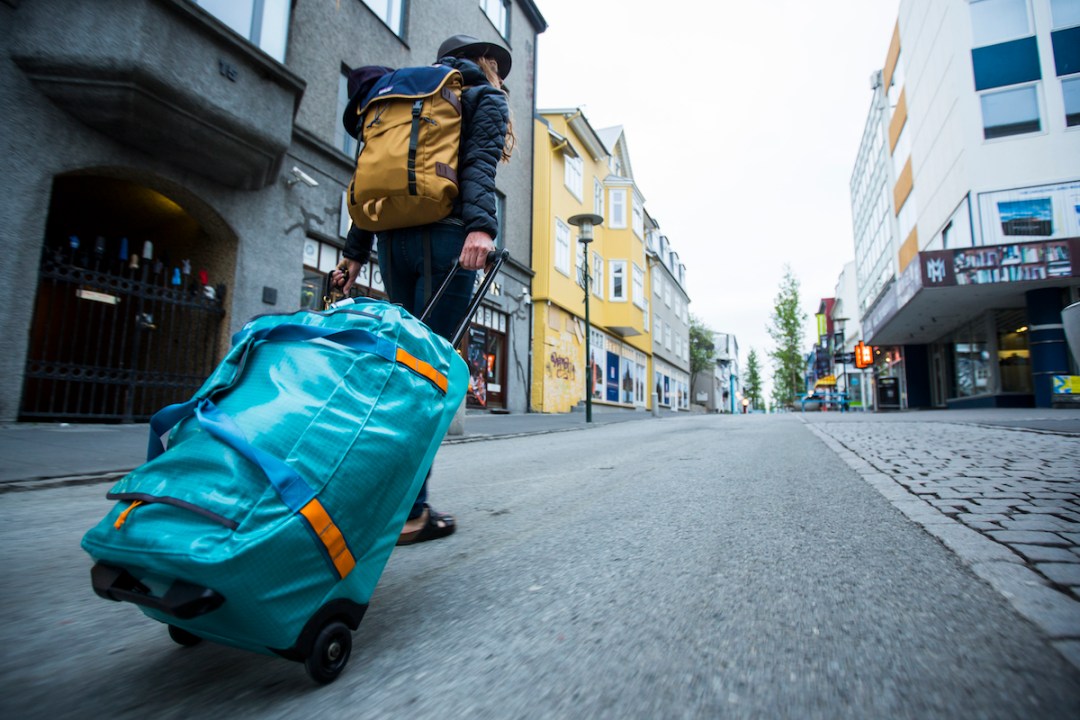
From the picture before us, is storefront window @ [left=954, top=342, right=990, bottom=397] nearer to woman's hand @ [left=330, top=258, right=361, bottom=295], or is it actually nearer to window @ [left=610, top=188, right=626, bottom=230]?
window @ [left=610, top=188, right=626, bottom=230]

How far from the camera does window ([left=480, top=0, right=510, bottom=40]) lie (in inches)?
635

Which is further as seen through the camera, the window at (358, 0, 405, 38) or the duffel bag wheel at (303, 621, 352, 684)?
the window at (358, 0, 405, 38)

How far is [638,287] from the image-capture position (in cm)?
2697

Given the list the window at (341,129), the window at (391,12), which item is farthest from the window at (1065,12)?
the window at (341,129)

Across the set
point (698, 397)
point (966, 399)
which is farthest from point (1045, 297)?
point (698, 397)

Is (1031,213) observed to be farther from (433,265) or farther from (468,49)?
(433,265)

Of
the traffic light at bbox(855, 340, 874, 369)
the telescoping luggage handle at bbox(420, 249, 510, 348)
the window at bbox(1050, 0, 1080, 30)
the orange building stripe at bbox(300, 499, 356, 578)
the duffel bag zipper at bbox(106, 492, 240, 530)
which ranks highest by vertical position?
the window at bbox(1050, 0, 1080, 30)

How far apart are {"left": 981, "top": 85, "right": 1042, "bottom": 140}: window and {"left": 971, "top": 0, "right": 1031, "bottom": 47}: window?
1.88m

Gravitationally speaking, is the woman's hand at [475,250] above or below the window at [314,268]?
below

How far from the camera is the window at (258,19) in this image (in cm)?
782

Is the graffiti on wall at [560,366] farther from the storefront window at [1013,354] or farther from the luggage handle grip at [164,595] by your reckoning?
the luggage handle grip at [164,595]

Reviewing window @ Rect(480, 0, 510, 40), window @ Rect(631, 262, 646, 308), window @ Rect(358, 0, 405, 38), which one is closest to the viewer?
window @ Rect(358, 0, 405, 38)

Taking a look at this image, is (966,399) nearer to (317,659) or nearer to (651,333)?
(651,333)

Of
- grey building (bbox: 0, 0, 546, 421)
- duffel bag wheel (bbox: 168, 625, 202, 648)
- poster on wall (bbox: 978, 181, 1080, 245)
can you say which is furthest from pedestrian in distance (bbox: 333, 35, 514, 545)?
poster on wall (bbox: 978, 181, 1080, 245)
